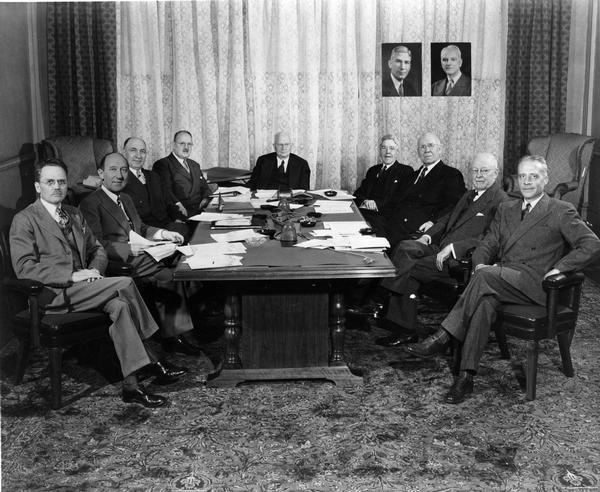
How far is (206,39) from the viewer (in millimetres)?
6797

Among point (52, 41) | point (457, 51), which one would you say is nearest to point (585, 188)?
point (457, 51)

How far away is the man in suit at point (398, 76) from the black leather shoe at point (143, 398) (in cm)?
399

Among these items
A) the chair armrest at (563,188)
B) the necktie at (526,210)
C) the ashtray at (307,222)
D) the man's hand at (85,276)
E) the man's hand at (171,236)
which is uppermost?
the necktie at (526,210)

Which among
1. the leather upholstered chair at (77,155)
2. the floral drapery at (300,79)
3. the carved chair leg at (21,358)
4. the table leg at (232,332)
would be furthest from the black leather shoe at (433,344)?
the floral drapery at (300,79)

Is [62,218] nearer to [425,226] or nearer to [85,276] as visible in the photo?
[85,276]

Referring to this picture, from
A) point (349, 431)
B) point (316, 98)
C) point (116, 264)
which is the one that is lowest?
point (349, 431)

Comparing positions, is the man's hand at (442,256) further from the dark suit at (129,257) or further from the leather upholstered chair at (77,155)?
the leather upholstered chair at (77,155)

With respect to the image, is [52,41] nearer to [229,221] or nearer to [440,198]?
[229,221]

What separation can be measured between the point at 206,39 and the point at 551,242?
12.5 ft

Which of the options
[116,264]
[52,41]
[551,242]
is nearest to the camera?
[551,242]

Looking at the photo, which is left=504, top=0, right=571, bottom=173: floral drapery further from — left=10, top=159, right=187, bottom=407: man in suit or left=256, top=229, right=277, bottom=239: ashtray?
left=10, top=159, right=187, bottom=407: man in suit

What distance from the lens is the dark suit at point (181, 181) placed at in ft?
19.8

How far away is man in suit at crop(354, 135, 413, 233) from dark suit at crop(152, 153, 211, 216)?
1281mm

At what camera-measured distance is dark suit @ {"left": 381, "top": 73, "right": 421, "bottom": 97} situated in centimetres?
696
